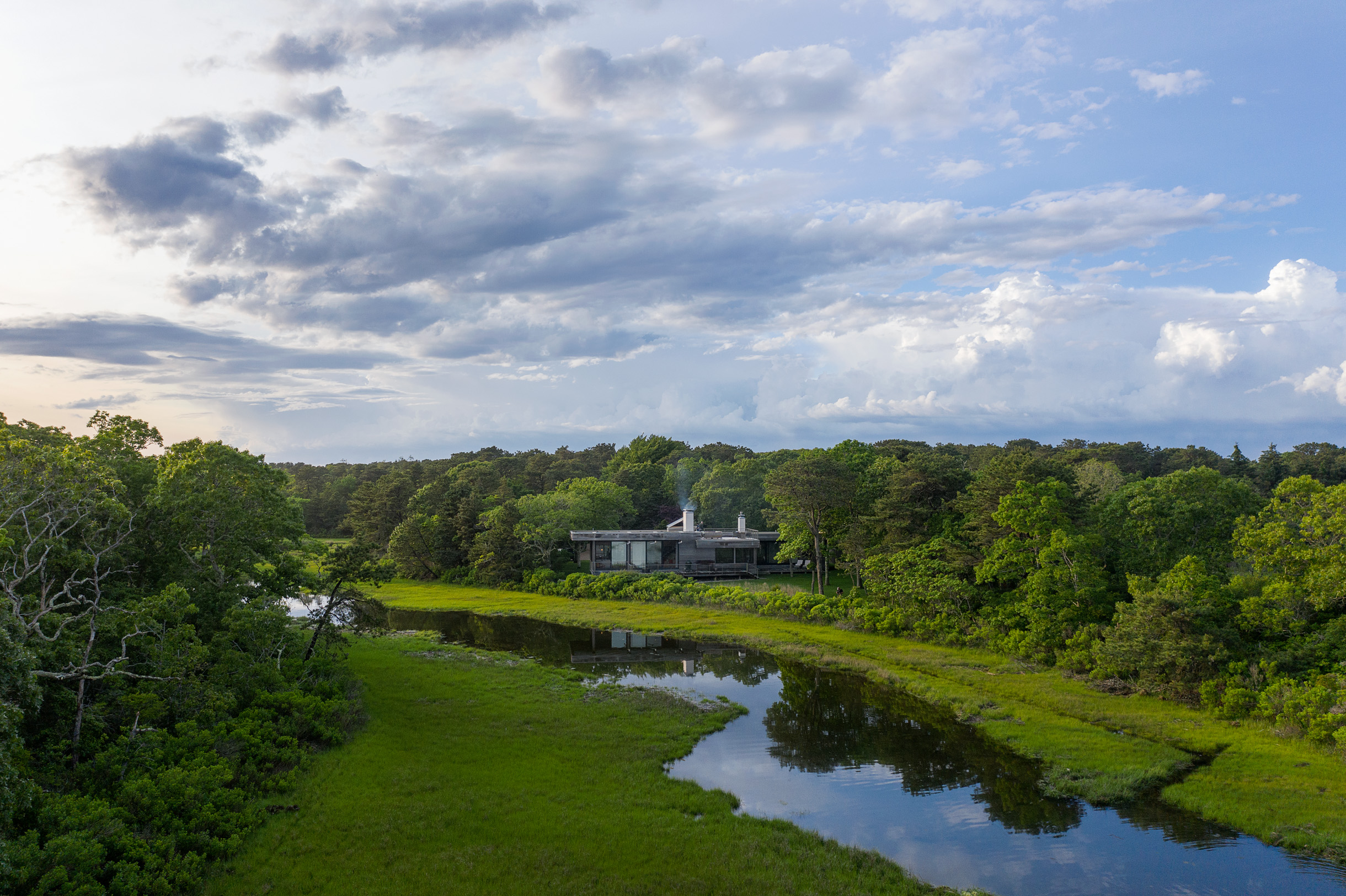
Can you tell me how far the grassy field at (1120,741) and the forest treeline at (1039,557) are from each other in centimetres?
110

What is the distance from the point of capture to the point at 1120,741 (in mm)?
19828

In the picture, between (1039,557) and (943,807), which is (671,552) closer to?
(1039,557)

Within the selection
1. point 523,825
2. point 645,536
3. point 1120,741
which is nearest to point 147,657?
point 523,825

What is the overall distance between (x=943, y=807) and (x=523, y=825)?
9.39m

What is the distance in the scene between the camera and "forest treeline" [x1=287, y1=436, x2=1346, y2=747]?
20688 mm

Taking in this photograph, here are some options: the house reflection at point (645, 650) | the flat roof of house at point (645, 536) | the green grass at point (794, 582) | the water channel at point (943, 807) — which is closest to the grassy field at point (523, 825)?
the water channel at point (943, 807)

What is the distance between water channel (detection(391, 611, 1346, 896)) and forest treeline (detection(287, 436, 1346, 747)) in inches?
246

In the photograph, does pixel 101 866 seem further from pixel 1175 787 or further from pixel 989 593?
pixel 989 593

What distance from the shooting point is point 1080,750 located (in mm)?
19172

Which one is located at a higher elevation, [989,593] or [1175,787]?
[989,593]

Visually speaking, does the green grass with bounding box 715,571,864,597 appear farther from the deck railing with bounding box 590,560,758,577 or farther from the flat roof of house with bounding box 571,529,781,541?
the flat roof of house with bounding box 571,529,781,541

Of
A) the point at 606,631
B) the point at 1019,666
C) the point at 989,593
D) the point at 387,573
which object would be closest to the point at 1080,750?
the point at 1019,666

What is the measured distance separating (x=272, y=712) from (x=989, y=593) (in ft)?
88.1

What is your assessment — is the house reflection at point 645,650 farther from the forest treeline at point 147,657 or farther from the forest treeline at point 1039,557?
the forest treeline at point 147,657
